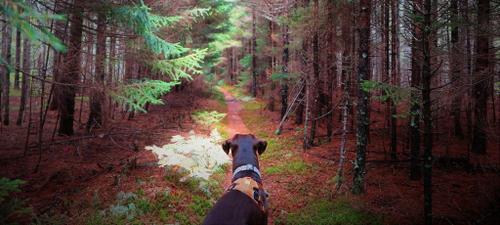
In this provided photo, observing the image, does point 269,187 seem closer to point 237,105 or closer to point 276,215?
point 276,215

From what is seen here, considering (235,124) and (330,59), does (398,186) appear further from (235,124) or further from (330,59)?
(235,124)

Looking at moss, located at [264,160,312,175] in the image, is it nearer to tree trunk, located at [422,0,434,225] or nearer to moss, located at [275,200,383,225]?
moss, located at [275,200,383,225]

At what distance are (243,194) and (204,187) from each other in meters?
5.35

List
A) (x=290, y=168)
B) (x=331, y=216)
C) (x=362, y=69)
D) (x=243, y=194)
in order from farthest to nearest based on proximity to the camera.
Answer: (x=290, y=168) < (x=362, y=69) < (x=331, y=216) < (x=243, y=194)

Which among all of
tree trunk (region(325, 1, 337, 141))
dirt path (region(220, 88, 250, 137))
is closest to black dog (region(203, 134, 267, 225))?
tree trunk (region(325, 1, 337, 141))

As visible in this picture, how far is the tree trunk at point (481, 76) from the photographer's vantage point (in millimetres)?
7478

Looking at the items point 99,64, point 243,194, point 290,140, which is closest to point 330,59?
point 290,140

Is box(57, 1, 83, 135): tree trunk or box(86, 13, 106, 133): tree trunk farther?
box(86, 13, 106, 133): tree trunk

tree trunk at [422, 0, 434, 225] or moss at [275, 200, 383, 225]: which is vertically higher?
tree trunk at [422, 0, 434, 225]

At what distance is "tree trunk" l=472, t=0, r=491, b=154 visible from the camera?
7478 millimetres

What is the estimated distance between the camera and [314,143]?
14.3 meters

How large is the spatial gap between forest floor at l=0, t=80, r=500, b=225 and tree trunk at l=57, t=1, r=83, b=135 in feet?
3.05

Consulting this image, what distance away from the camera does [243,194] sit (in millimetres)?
3750

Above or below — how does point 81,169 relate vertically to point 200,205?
above
